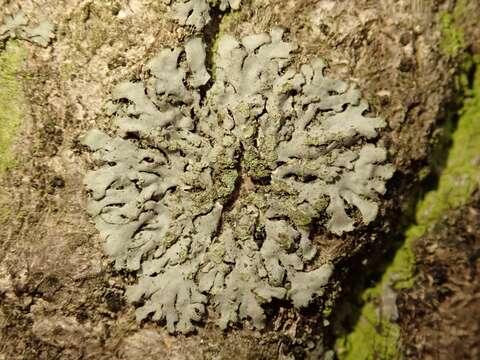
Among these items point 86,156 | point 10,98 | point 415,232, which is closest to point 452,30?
point 415,232

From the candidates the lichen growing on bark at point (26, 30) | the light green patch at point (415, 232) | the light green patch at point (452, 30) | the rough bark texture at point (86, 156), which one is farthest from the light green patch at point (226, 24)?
the light green patch at point (415, 232)

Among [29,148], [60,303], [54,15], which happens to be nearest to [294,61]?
[54,15]

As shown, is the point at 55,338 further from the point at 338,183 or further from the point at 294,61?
the point at 294,61

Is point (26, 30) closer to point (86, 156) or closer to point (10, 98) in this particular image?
point (10, 98)

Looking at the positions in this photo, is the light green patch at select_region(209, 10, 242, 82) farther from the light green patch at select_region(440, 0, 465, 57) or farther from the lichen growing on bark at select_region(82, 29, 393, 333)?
the light green patch at select_region(440, 0, 465, 57)

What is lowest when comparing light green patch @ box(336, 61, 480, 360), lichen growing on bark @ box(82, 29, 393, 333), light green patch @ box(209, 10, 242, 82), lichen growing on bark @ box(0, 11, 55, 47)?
light green patch @ box(336, 61, 480, 360)

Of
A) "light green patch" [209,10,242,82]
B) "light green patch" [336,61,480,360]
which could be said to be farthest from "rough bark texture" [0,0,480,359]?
"light green patch" [336,61,480,360]
